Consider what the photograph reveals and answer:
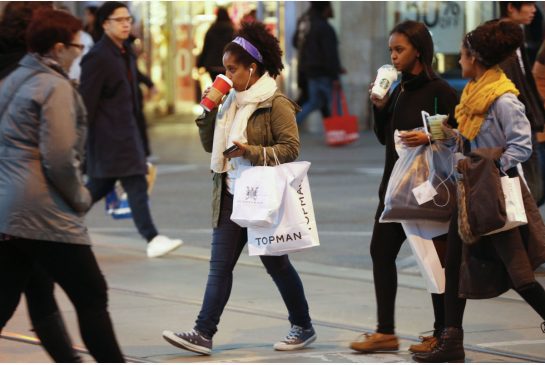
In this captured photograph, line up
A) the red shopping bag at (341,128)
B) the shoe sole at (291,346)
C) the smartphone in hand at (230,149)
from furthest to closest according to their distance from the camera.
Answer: the red shopping bag at (341,128) → the shoe sole at (291,346) → the smartphone in hand at (230,149)

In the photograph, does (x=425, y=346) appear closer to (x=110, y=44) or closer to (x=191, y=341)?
(x=191, y=341)

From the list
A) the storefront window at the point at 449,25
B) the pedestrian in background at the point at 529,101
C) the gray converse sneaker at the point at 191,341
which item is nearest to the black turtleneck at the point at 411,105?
the pedestrian in background at the point at 529,101

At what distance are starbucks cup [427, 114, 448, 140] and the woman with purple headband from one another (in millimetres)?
660

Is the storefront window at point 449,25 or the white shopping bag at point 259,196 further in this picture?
the storefront window at point 449,25

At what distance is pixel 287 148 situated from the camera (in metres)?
6.27

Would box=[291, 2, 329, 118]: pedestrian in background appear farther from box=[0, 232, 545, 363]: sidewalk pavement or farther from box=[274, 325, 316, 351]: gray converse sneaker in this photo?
box=[274, 325, 316, 351]: gray converse sneaker

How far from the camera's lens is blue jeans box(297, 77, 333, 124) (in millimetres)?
17609

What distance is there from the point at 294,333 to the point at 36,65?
6.82ft

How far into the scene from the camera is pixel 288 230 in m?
6.19

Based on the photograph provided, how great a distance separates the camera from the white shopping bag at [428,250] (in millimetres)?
6305

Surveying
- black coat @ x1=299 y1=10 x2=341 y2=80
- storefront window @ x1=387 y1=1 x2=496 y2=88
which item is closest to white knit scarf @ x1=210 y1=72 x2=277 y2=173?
storefront window @ x1=387 y1=1 x2=496 y2=88

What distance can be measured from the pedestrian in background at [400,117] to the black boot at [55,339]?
59.6 inches

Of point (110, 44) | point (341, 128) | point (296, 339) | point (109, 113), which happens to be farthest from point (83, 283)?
point (341, 128)

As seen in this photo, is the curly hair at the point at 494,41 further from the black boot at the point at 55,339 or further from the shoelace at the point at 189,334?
the black boot at the point at 55,339
